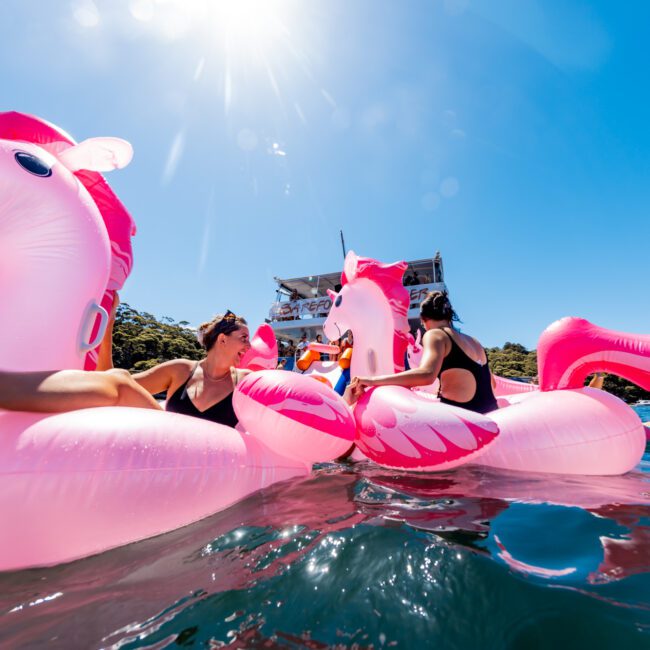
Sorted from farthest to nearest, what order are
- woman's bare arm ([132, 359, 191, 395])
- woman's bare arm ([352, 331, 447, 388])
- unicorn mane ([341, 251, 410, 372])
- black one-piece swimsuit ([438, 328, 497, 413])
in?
unicorn mane ([341, 251, 410, 372])
black one-piece swimsuit ([438, 328, 497, 413])
woman's bare arm ([352, 331, 447, 388])
woman's bare arm ([132, 359, 191, 395])

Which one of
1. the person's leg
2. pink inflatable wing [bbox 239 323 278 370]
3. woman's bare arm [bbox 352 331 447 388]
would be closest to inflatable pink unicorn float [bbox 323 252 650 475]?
woman's bare arm [bbox 352 331 447 388]

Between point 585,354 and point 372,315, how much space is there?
1.88 m

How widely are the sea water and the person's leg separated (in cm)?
53

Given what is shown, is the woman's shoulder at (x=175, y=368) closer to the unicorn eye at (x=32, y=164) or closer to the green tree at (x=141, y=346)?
the unicorn eye at (x=32, y=164)

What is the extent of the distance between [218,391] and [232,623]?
1.40 meters

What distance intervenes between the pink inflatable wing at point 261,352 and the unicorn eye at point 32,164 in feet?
7.93

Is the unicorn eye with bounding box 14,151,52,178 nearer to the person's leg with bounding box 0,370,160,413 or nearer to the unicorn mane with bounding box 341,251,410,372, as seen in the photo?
the person's leg with bounding box 0,370,160,413

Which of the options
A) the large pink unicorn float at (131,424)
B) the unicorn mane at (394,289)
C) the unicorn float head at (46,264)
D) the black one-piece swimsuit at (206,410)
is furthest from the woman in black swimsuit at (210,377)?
the unicorn mane at (394,289)

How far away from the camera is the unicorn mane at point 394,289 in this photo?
379 cm

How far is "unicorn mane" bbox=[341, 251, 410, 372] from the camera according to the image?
3793 millimetres

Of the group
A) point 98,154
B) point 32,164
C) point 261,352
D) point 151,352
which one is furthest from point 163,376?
point 151,352

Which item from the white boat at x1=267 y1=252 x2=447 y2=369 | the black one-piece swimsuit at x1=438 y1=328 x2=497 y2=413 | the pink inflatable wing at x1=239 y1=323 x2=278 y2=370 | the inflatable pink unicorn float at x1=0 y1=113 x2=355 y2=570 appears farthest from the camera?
the white boat at x1=267 y1=252 x2=447 y2=369

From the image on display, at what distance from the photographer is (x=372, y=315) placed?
3.63 m

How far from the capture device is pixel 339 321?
3807 mm
